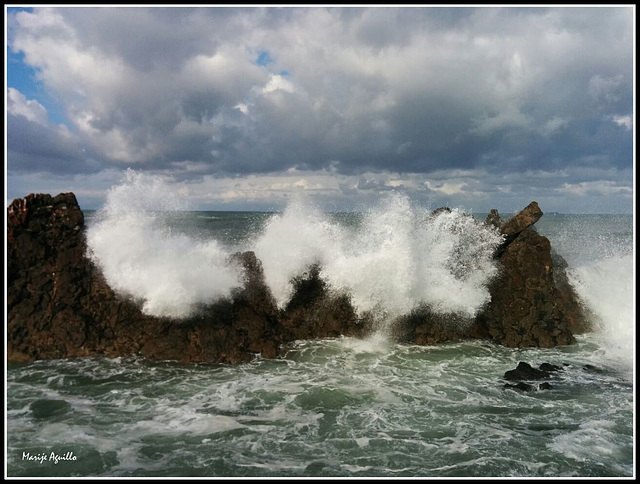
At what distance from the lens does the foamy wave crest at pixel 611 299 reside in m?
11.3

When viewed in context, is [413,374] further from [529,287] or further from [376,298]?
[529,287]

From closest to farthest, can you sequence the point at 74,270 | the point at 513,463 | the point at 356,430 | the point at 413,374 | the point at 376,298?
the point at 513,463, the point at 356,430, the point at 413,374, the point at 74,270, the point at 376,298

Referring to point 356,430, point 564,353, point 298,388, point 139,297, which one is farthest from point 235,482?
point 564,353

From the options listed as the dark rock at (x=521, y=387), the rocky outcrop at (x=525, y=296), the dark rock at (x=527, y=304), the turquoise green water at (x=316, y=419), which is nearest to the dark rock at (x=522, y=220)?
the rocky outcrop at (x=525, y=296)

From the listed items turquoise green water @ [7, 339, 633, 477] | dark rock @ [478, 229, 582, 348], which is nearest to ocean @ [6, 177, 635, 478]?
turquoise green water @ [7, 339, 633, 477]

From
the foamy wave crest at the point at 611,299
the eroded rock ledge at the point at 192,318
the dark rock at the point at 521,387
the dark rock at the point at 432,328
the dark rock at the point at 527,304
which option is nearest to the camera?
the dark rock at the point at 521,387

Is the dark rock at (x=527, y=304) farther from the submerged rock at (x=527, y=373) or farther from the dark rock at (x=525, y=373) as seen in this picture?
the dark rock at (x=525, y=373)

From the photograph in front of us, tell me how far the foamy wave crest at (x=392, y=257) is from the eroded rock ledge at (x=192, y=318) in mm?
363

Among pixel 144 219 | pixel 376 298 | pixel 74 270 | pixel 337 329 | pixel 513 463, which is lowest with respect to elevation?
pixel 513 463

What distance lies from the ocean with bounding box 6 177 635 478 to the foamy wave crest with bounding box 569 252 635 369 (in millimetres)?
71

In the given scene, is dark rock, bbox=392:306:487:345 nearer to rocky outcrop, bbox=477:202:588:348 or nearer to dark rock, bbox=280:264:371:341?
rocky outcrop, bbox=477:202:588:348

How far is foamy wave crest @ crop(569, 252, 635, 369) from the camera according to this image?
443 inches

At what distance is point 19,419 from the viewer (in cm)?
661

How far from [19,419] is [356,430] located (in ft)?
17.7
